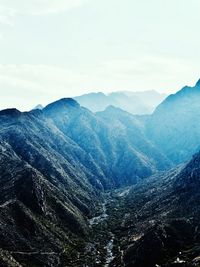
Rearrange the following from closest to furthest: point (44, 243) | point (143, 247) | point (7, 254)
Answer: point (7, 254) → point (143, 247) → point (44, 243)

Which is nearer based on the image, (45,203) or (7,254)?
(7,254)

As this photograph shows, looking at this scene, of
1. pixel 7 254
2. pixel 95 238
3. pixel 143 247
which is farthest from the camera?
pixel 95 238

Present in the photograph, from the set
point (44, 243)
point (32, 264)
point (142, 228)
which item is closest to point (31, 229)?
point (44, 243)

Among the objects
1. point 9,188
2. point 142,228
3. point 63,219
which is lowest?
point 142,228

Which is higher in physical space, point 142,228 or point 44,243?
point 44,243

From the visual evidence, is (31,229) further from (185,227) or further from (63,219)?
(185,227)

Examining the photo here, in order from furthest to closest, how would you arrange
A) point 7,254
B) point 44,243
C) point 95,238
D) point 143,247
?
point 95,238
point 44,243
point 143,247
point 7,254

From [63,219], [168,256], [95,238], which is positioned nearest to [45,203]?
[63,219]

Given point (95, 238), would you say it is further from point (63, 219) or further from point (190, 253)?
point (190, 253)

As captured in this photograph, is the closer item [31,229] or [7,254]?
[7,254]
